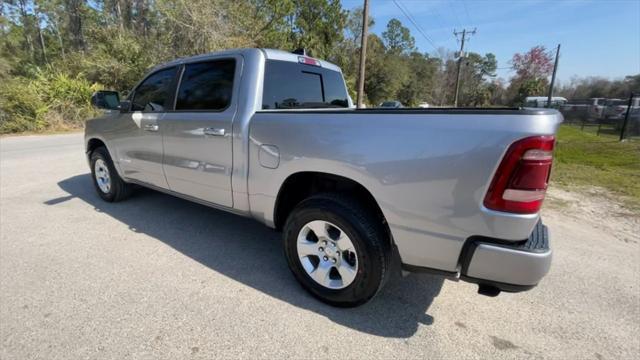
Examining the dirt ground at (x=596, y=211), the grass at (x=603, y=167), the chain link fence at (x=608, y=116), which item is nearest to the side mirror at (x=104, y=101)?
the dirt ground at (x=596, y=211)

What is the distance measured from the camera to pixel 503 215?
65.1 inches

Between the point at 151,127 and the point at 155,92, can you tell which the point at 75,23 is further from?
the point at 151,127

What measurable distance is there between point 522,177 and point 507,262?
1.55 ft

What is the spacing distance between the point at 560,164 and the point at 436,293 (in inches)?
300

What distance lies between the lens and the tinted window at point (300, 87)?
2.86 m

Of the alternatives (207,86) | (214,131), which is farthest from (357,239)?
(207,86)

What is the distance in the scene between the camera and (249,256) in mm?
3137

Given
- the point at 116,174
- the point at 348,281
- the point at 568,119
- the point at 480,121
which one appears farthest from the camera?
the point at 568,119

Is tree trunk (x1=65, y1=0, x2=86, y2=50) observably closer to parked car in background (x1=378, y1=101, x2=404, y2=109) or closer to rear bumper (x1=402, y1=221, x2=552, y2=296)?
parked car in background (x1=378, y1=101, x2=404, y2=109)

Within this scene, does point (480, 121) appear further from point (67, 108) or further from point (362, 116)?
point (67, 108)

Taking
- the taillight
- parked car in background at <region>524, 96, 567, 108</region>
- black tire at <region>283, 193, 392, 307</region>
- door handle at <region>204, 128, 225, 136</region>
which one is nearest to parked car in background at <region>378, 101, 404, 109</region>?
black tire at <region>283, 193, 392, 307</region>

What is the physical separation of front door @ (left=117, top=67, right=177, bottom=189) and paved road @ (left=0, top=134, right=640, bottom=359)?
703mm

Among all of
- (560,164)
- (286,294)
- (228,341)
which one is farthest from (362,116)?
(560,164)

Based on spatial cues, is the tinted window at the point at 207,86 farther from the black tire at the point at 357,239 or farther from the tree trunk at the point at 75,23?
the tree trunk at the point at 75,23
